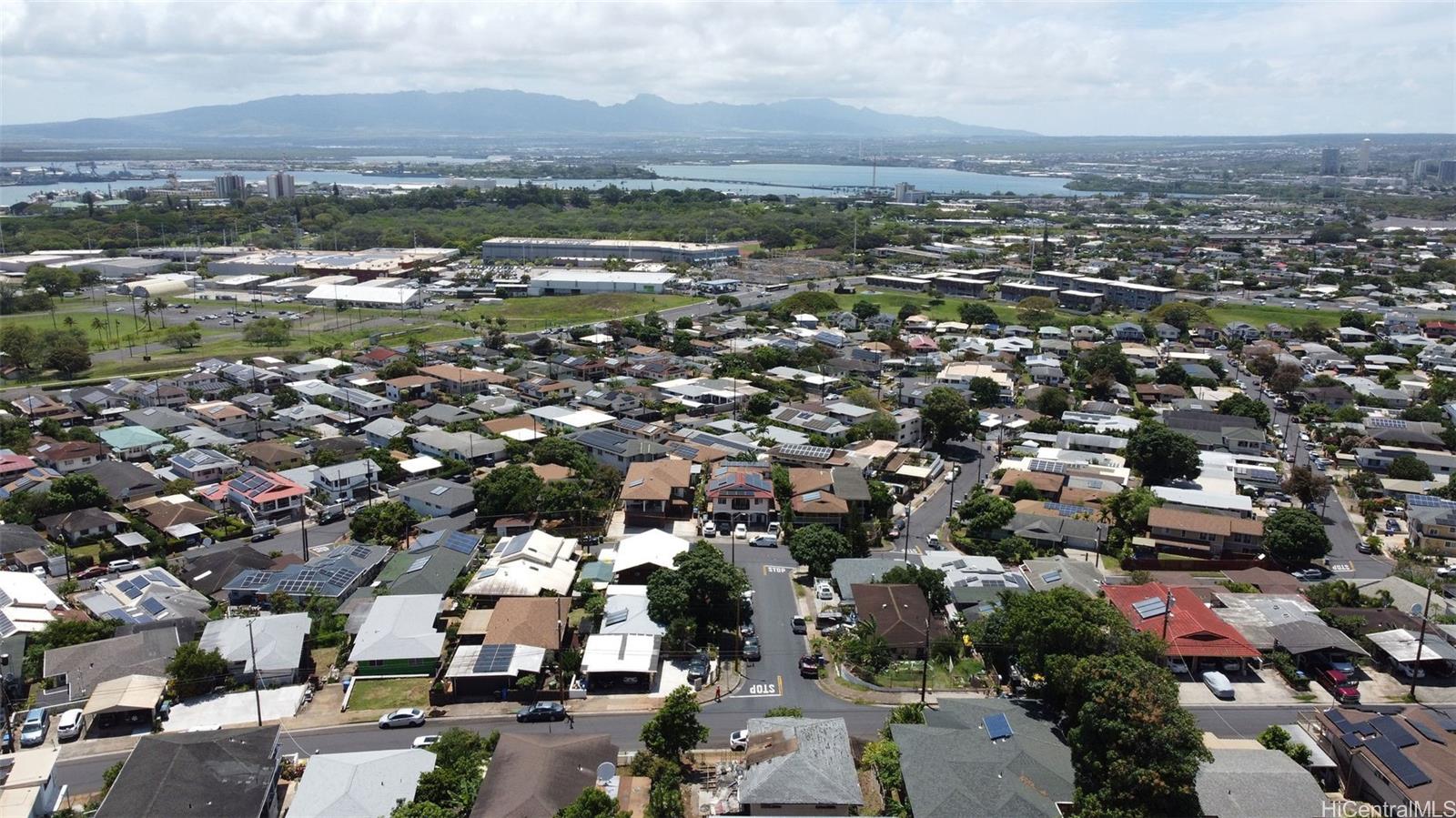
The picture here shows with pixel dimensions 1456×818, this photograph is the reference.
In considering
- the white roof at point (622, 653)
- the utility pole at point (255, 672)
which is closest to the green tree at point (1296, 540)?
the white roof at point (622, 653)

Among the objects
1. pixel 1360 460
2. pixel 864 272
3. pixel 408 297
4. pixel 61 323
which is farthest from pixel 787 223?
pixel 1360 460

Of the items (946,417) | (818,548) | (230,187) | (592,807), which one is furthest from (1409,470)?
(230,187)

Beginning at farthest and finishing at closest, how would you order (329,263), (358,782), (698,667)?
1. (329,263)
2. (698,667)
3. (358,782)

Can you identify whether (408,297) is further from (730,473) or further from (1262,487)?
(1262,487)

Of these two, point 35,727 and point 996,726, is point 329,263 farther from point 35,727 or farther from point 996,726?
point 996,726

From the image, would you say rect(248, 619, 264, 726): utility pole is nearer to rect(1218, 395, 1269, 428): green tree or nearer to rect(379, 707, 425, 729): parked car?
rect(379, 707, 425, 729): parked car

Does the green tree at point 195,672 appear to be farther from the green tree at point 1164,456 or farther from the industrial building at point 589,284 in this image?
the industrial building at point 589,284
